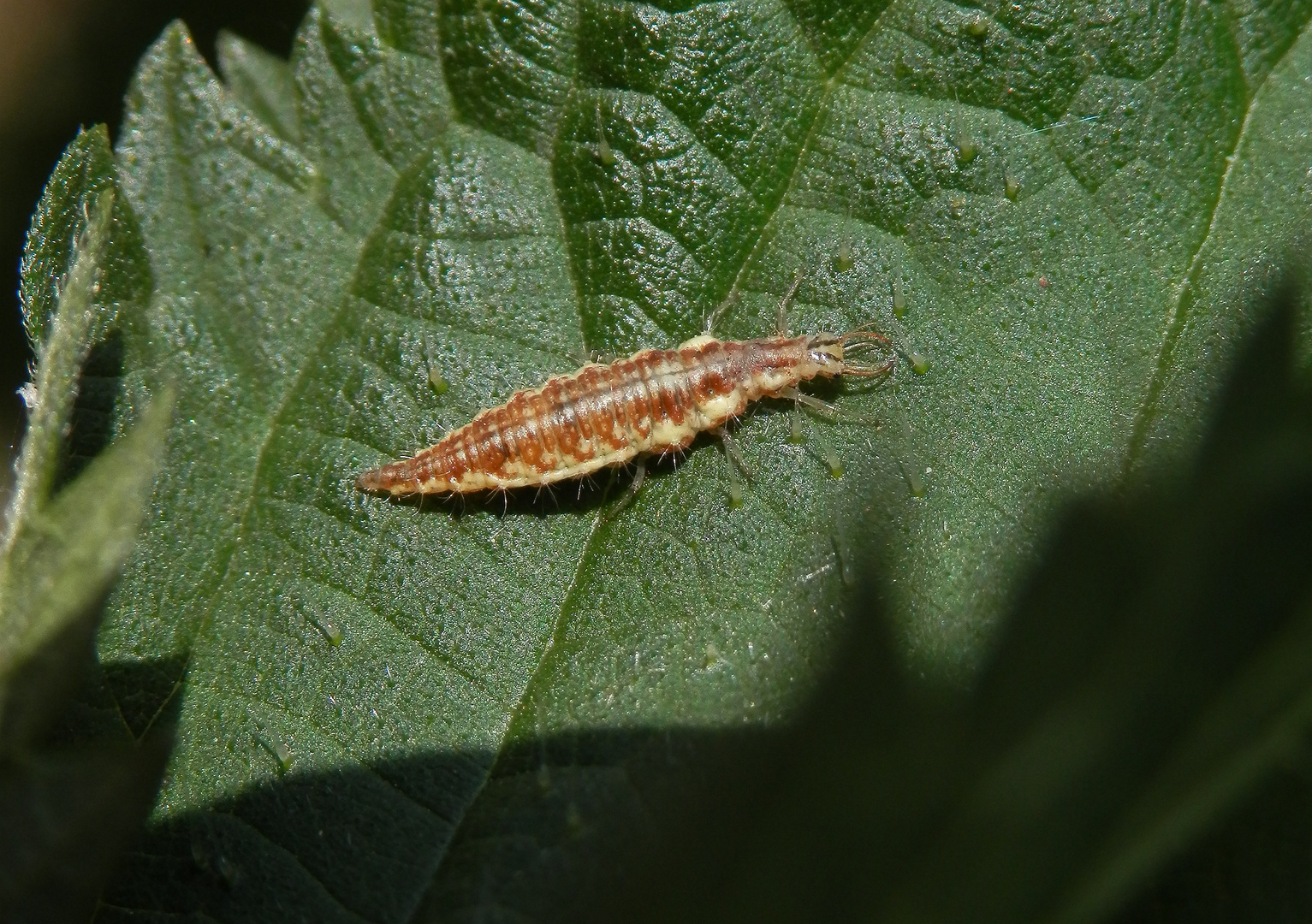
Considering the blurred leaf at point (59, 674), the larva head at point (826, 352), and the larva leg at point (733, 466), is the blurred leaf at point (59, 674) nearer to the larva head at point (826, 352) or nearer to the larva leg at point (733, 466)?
the larva leg at point (733, 466)

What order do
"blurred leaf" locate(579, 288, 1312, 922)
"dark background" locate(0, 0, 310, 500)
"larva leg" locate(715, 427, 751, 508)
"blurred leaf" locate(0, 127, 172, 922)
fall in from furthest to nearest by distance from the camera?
"dark background" locate(0, 0, 310, 500) → "larva leg" locate(715, 427, 751, 508) → "blurred leaf" locate(0, 127, 172, 922) → "blurred leaf" locate(579, 288, 1312, 922)

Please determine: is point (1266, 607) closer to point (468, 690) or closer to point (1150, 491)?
point (1150, 491)

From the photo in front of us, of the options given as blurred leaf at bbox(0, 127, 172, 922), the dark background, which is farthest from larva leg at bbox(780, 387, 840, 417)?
the dark background

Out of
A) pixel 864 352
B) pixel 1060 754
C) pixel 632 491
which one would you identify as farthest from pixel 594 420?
pixel 1060 754

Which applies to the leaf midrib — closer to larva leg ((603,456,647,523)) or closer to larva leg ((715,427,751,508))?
larva leg ((715,427,751,508))

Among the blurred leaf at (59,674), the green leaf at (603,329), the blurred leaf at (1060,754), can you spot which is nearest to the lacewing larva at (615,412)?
the green leaf at (603,329)

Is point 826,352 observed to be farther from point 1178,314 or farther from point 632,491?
point 1178,314

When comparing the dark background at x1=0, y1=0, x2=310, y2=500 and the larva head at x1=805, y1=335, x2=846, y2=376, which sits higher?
the larva head at x1=805, y1=335, x2=846, y2=376
